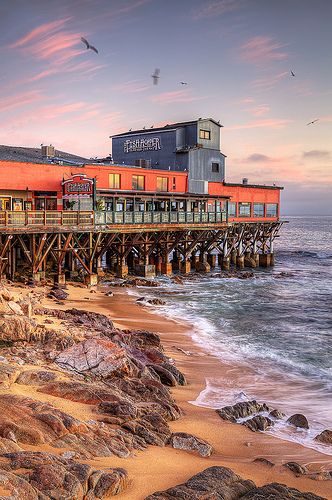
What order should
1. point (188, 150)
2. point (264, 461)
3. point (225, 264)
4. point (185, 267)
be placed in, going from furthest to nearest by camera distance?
point (188, 150)
point (225, 264)
point (185, 267)
point (264, 461)

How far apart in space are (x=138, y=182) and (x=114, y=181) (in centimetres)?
280

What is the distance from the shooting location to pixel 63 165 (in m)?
35.5

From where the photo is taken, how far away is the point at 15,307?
16.7 m

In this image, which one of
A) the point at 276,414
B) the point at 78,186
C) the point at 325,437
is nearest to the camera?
the point at 325,437

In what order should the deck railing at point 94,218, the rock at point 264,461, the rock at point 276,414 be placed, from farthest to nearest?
the deck railing at point 94,218 < the rock at point 276,414 < the rock at point 264,461

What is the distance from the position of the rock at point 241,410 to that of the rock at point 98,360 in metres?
→ 2.69

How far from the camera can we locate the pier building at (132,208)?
101ft

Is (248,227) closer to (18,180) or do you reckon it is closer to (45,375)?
(18,180)

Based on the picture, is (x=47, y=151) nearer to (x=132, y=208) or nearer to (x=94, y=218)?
(x=132, y=208)

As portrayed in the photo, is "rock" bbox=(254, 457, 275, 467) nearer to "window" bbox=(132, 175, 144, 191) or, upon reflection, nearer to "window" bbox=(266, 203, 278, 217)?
"window" bbox=(132, 175, 144, 191)

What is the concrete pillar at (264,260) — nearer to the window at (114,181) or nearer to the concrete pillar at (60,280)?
the window at (114,181)

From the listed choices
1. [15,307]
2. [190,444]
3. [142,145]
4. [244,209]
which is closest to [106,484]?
[190,444]

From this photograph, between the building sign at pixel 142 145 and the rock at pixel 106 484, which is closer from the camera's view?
the rock at pixel 106 484

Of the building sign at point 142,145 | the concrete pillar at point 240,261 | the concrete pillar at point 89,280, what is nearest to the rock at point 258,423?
the concrete pillar at point 89,280
